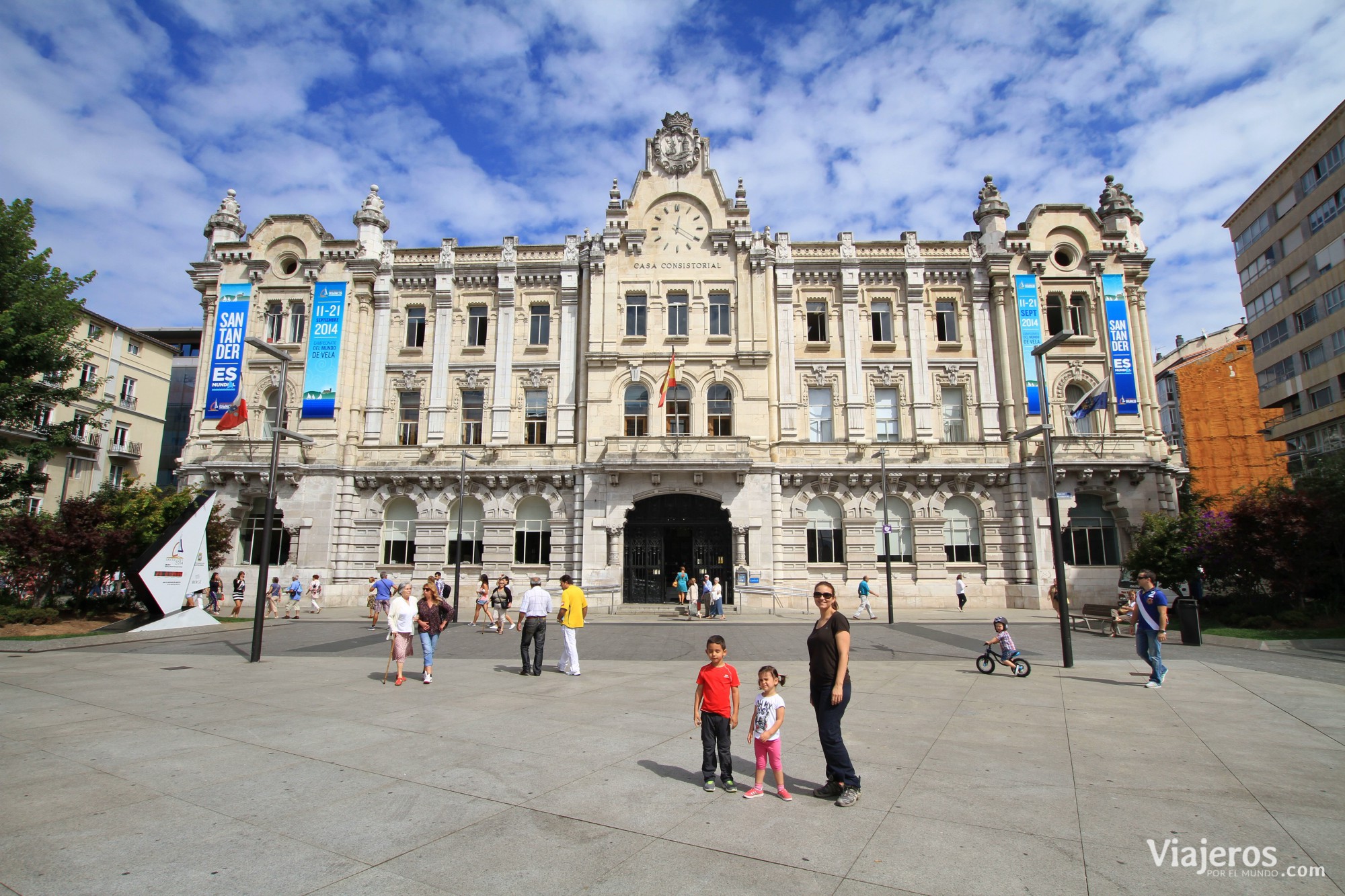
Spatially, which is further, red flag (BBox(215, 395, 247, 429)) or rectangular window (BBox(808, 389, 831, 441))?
rectangular window (BBox(808, 389, 831, 441))

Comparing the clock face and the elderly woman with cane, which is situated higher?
the clock face

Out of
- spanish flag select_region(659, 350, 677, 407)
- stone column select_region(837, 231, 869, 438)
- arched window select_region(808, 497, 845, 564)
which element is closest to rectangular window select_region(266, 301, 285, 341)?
spanish flag select_region(659, 350, 677, 407)

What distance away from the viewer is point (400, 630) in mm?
13406

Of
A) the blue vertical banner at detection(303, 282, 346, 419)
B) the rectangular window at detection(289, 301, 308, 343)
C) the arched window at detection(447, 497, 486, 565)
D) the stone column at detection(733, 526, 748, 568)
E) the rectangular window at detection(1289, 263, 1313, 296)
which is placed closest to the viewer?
the stone column at detection(733, 526, 748, 568)

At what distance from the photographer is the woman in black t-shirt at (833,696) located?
647cm

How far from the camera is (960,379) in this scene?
3419cm

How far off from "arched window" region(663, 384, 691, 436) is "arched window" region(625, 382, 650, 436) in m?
1.02

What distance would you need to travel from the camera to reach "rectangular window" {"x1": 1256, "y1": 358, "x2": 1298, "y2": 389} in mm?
39750

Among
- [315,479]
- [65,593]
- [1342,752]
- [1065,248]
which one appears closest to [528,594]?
[1342,752]

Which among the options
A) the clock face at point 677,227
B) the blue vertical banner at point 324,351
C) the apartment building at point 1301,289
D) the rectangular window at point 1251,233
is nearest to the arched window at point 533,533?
the blue vertical banner at point 324,351

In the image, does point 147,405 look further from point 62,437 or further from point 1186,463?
point 1186,463

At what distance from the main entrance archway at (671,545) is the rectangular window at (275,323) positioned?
2075 cm

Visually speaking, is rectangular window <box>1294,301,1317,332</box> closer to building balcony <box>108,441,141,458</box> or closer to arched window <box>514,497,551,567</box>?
arched window <box>514,497,551,567</box>

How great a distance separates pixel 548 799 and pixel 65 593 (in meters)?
26.1
